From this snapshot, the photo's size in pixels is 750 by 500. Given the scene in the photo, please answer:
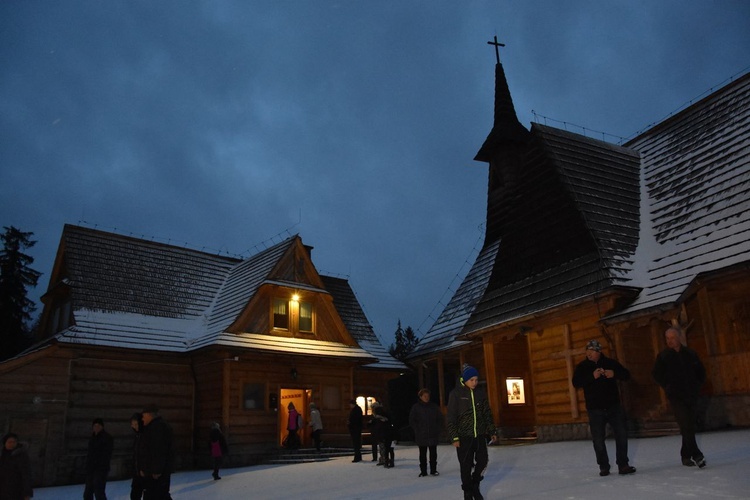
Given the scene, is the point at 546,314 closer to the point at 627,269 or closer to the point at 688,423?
the point at 627,269

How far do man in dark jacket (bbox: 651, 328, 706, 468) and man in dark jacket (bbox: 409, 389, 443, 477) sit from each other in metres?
4.81

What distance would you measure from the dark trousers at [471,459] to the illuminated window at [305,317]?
646 inches

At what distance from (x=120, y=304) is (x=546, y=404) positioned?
14.7m

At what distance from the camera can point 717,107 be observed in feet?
63.1

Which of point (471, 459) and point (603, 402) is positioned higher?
point (603, 402)

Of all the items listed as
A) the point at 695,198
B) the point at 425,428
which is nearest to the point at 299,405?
the point at 425,428

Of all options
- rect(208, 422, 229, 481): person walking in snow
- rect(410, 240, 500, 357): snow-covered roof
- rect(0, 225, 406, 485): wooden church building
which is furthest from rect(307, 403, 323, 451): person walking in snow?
rect(410, 240, 500, 357): snow-covered roof

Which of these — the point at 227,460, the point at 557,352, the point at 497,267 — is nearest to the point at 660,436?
the point at 557,352

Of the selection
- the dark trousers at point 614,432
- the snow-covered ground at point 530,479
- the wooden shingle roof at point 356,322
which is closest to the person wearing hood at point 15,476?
the snow-covered ground at point 530,479

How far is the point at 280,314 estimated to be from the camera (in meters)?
23.5

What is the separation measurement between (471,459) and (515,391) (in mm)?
13779

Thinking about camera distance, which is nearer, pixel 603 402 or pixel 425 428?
pixel 603 402

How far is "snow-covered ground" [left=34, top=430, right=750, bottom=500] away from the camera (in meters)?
7.26

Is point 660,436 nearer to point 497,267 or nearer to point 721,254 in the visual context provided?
point 721,254
